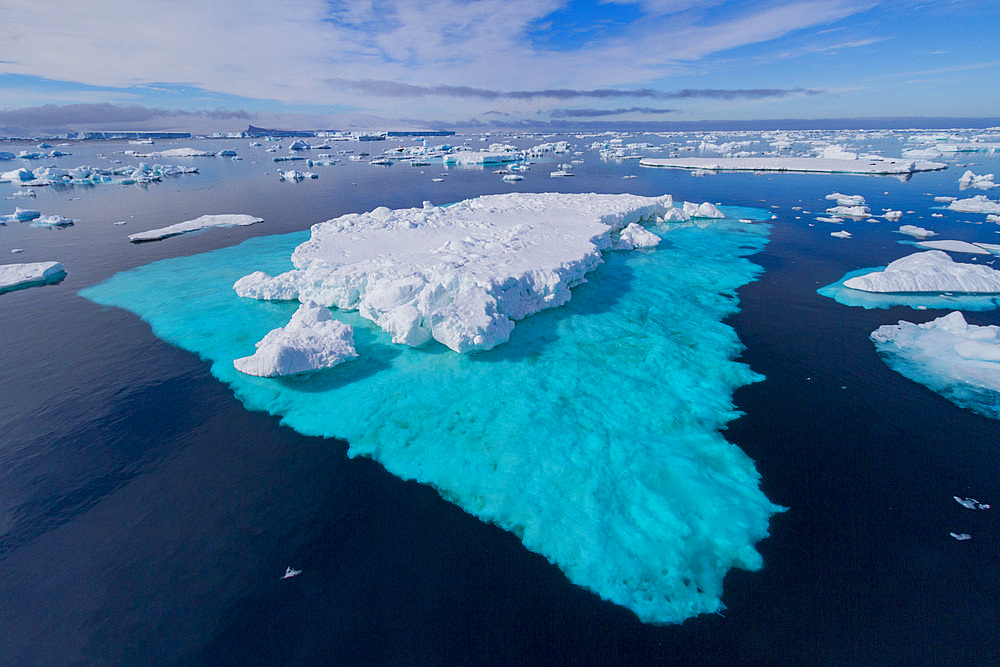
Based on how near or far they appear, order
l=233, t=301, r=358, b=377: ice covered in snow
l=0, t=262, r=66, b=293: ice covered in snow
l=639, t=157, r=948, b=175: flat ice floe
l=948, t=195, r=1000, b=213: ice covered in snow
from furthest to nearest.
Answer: l=639, t=157, r=948, b=175: flat ice floe, l=948, t=195, r=1000, b=213: ice covered in snow, l=0, t=262, r=66, b=293: ice covered in snow, l=233, t=301, r=358, b=377: ice covered in snow

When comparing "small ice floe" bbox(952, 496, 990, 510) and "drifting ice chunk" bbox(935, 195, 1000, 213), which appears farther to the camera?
"drifting ice chunk" bbox(935, 195, 1000, 213)

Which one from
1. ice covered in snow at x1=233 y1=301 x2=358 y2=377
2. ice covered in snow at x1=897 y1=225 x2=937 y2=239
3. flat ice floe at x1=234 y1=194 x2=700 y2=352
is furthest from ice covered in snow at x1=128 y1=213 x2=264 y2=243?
ice covered in snow at x1=897 y1=225 x2=937 y2=239

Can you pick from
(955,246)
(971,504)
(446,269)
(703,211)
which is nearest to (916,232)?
(955,246)

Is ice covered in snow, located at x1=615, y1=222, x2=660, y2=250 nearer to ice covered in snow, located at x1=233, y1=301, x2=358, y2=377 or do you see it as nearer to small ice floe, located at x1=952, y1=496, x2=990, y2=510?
ice covered in snow, located at x1=233, y1=301, x2=358, y2=377

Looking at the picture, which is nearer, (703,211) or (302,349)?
(302,349)

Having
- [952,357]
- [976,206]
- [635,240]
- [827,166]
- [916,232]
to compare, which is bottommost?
[952,357]

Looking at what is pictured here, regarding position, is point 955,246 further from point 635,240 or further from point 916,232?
point 635,240
